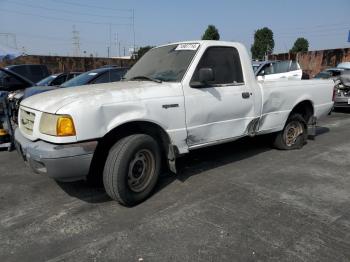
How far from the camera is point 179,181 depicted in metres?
4.63

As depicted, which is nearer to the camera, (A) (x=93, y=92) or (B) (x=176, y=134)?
(A) (x=93, y=92)

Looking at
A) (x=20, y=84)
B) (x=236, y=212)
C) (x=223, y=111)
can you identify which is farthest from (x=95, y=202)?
(x=20, y=84)

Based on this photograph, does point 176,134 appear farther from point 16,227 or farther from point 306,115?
point 306,115

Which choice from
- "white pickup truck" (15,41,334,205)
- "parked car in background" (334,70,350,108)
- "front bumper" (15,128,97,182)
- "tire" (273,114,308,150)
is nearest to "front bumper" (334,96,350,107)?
"parked car in background" (334,70,350,108)

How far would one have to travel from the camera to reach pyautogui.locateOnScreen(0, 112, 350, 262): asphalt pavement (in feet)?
9.68

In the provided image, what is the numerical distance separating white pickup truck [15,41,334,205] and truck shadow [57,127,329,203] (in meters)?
0.28

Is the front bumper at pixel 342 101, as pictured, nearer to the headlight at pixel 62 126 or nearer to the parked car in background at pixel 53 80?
the parked car in background at pixel 53 80

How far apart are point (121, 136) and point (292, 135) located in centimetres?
362

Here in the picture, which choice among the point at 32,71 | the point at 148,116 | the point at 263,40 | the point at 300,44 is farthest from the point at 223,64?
the point at 300,44

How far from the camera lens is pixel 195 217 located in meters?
3.56

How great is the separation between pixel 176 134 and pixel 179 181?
78cm

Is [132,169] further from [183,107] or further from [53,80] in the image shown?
[53,80]

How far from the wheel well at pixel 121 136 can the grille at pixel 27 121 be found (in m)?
0.76

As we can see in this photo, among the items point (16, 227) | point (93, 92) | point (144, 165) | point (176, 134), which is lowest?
point (16, 227)
